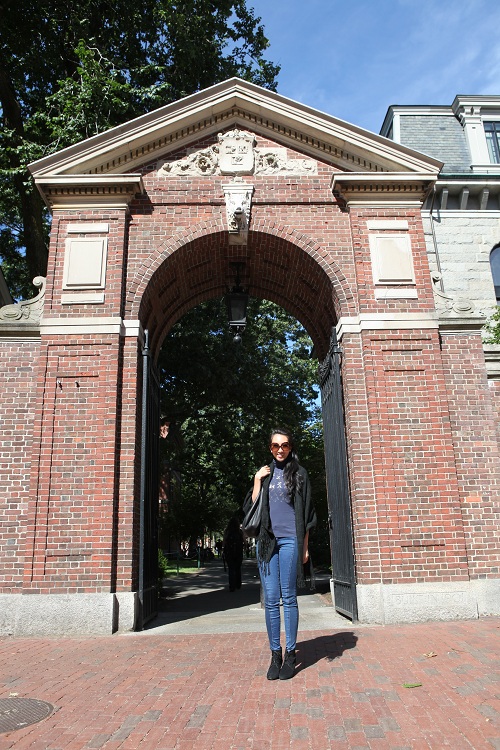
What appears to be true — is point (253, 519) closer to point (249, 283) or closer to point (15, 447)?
point (15, 447)

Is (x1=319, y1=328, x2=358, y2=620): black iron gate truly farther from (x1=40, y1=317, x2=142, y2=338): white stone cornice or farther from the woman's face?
(x1=40, y1=317, x2=142, y2=338): white stone cornice

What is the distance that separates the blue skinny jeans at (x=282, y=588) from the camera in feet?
16.5

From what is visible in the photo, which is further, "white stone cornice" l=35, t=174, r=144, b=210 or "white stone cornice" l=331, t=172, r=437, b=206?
"white stone cornice" l=331, t=172, r=437, b=206

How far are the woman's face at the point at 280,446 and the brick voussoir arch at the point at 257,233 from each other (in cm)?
388

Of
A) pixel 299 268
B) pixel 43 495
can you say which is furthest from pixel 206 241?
pixel 43 495

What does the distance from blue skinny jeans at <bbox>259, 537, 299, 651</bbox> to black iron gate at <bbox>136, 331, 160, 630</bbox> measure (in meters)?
3.20

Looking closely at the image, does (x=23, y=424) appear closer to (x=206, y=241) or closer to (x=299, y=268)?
(x=206, y=241)

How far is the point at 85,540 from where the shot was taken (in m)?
7.57

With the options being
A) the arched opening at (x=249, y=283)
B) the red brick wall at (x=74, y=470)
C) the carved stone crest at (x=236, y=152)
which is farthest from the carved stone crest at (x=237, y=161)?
the red brick wall at (x=74, y=470)

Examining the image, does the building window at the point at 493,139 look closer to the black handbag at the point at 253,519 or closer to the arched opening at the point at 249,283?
the arched opening at the point at 249,283

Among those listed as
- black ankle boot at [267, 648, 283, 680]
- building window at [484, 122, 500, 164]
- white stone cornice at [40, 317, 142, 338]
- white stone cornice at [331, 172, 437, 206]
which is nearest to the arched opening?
white stone cornice at [40, 317, 142, 338]

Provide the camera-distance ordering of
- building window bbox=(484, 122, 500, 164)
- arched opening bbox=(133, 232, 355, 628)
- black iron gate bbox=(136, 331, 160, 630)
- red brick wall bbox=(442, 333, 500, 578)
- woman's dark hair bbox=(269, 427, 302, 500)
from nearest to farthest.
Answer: woman's dark hair bbox=(269, 427, 302, 500), red brick wall bbox=(442, 333, 500, 578), black iron gate bbox=(136, 331, 160, 630), arched opening bbox=(133, 232, 355, 628), building window bbox=(484, 122, 500, 164)

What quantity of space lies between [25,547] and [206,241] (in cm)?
510

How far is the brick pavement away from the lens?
3.75m
